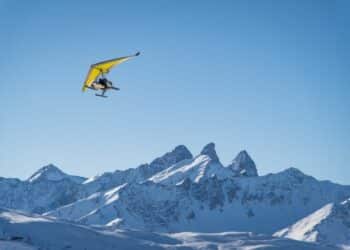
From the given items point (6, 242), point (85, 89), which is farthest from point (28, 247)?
point (85, 89)

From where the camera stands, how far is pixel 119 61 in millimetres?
63375

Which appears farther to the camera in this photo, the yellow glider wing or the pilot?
the pilot

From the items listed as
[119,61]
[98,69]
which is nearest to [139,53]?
[119,61]

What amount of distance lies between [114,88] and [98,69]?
2383 millimetres

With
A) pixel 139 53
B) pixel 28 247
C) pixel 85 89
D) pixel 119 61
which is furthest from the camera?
pixel 28 247

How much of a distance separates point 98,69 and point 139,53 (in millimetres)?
10579

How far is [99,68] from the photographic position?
66.6 m

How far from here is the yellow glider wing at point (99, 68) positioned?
6350cm

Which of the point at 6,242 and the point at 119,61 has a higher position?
the point at 119,61

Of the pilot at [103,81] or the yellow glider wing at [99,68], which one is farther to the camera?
the pilot at [103,81]

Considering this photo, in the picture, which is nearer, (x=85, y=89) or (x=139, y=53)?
(x=139, y=53)

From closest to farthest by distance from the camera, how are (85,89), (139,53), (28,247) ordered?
(139,53) < (85,89) < (28,247)

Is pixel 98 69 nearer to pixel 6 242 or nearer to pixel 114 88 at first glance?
pixel 114 88

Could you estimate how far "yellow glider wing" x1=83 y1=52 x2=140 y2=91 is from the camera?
63.5 m
